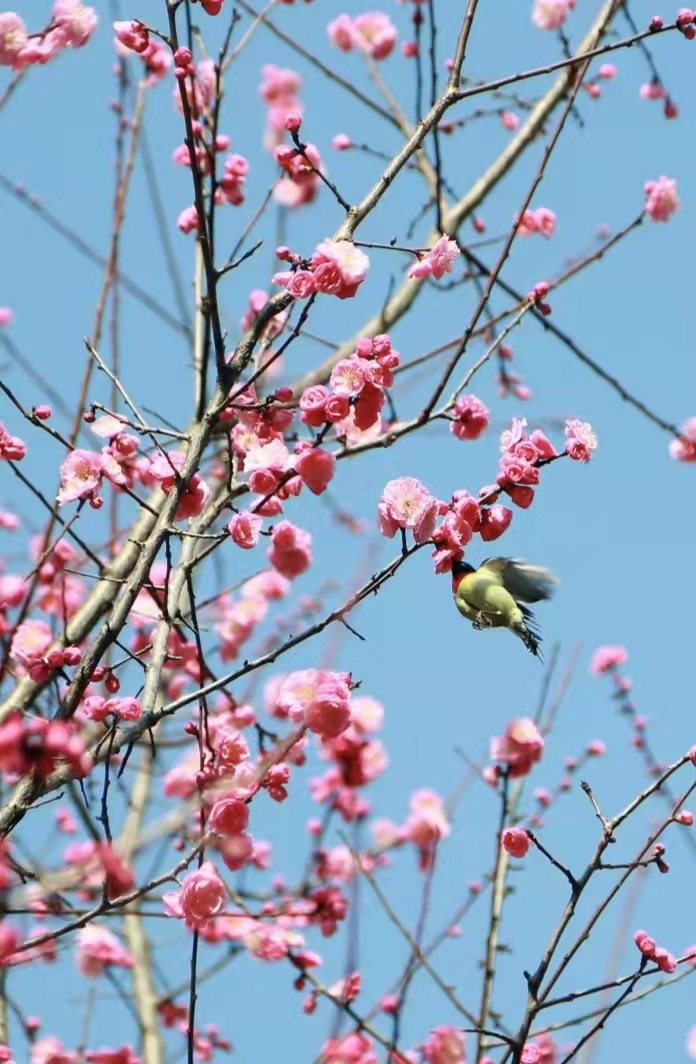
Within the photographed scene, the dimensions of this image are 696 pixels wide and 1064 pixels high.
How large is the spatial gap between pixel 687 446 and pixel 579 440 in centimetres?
229

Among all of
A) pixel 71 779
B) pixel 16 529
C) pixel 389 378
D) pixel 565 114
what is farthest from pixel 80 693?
pixel 16 529

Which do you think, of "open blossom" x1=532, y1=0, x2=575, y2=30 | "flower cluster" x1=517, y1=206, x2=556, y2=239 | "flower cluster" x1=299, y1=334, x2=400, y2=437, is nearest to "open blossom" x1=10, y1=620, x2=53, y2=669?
"flower cluster" x1=299, y1=334, x2=400, y2=437

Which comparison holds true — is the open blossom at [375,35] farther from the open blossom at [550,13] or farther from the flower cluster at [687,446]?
the flower cluster at [687,446]

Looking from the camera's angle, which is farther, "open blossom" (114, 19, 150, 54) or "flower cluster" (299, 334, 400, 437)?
"open blossom" (114, 19, 150, 54)

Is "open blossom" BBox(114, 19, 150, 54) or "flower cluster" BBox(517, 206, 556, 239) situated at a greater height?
"flower cluster" BBox(517, 206, 556, 239)

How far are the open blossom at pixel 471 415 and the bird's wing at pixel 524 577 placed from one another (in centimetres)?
34

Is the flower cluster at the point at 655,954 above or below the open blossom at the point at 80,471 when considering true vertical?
below

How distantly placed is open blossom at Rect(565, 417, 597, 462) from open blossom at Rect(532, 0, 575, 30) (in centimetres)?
417

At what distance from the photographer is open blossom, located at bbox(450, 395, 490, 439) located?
323 centimetres

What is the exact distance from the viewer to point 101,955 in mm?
5035

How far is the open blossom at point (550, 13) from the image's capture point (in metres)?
6.43

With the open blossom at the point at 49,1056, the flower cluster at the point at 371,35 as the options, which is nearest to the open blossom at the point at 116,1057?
the open blossom at the point at 49,1056

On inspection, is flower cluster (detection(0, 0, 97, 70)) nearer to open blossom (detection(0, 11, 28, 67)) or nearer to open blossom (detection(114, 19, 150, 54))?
open blossom (detection(0, 11, 28, 67))

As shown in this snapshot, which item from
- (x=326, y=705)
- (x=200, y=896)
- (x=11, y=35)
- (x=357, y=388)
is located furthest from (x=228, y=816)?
(x=11, y=35)
